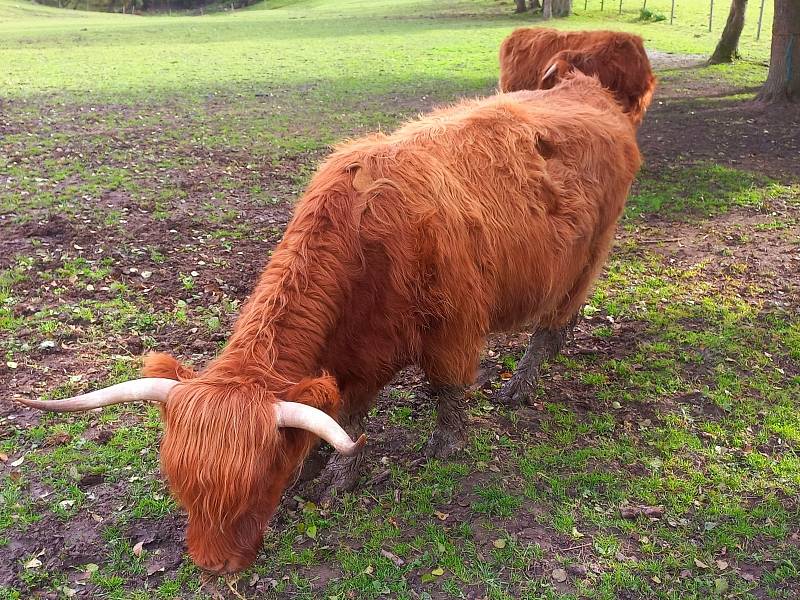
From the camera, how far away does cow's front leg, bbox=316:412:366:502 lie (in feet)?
13.4

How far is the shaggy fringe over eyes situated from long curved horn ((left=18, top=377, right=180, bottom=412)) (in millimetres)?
89

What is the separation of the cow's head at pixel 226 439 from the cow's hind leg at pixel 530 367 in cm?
248

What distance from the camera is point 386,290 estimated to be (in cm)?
344

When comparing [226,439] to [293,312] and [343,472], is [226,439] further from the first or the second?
[343,472]

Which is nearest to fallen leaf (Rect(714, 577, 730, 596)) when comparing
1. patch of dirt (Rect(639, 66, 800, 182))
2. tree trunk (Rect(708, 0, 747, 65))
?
patch of dirt (Rect(639, 66, 800, 182))

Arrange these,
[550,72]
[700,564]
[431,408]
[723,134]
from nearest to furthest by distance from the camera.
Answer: [700,564], [431,408], [550,72], [723,134]

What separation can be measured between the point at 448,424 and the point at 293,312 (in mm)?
1735

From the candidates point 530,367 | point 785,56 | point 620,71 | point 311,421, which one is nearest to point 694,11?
point 785,56

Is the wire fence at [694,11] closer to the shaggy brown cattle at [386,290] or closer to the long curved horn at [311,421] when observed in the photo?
the shaggy brown cattle at [386,290]

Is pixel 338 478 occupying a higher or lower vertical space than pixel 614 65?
lower

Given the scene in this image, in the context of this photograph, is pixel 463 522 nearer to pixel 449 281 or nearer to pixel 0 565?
pixel 449 281

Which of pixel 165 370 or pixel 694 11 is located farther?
pixel 694 11

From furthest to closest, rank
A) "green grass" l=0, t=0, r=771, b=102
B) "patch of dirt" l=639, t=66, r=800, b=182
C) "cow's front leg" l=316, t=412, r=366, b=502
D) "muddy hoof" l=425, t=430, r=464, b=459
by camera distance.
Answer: "green grass" l=0, t=0, r=771, b=102
"patch of dirt" l=639, t=66, r=800, b=182
"muddy hoof" l=425, t=430, r=464, b=459
"cow's front leg" l=316, t=412, r=366, b=502

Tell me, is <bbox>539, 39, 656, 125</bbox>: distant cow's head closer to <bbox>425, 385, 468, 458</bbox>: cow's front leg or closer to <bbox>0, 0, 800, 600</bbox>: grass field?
<bbox>0, 0, 800, 600</bbox>: grass field
